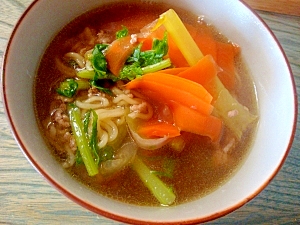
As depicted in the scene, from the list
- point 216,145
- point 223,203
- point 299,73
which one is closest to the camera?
point 223,203

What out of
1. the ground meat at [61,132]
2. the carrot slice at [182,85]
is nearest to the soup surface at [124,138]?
the ground meat at [61,132]

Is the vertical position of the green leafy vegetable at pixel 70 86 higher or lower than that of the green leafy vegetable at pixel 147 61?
lower

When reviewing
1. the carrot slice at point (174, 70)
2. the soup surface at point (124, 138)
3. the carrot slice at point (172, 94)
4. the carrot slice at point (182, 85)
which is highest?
the carrot slice at point (174, 70)

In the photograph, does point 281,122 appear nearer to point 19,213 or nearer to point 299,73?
point 299,73

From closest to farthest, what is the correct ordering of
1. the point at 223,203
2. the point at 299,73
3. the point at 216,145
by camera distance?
1. the point at 223,203
2. the point at 216,145
3. the point at 299,73

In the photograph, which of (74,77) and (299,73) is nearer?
(74,77)

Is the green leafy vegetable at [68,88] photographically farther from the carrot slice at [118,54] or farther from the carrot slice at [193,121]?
the carrot slice at [193,121]

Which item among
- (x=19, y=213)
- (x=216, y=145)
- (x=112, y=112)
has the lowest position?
(x=19, y=213)

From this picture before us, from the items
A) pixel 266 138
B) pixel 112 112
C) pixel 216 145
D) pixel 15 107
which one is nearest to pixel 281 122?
pixel 266 138
